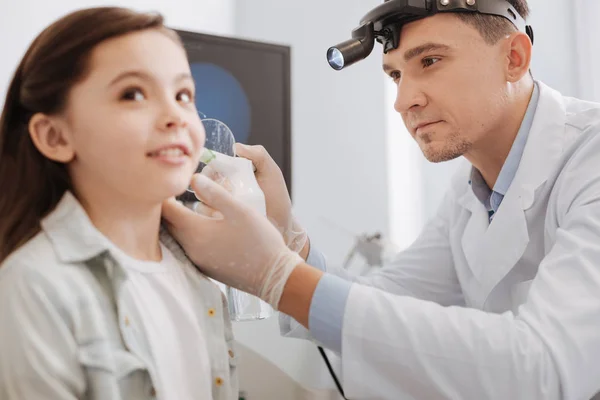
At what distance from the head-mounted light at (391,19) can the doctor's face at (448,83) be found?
0.02 m

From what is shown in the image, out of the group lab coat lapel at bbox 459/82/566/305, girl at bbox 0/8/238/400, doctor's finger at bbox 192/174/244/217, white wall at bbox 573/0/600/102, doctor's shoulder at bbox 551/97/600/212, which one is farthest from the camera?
white wall at bbox 573/0/600/102

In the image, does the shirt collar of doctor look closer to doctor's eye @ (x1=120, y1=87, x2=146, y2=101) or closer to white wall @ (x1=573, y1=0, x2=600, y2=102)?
doctor's eye @ (x1=120, y1=87, x2=146, y2=101)

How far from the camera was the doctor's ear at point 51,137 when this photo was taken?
2.50 ft

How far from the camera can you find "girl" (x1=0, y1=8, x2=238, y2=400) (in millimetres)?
673

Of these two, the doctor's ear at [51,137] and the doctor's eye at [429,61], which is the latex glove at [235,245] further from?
the doctor's eye at [429,61]

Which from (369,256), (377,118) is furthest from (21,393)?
(377,118)

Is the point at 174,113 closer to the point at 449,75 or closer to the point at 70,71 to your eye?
the point at 70,71

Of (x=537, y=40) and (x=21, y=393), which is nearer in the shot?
(x=21, y=393)

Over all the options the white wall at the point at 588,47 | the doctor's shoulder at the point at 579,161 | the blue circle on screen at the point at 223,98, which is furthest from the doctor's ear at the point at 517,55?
the white wall at the point at 588,47

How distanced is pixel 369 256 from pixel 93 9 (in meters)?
1.41

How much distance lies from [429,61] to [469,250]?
0.44 m

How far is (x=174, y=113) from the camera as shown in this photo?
2.54 feet

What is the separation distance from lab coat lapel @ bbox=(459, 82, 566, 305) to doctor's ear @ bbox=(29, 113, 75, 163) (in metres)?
0.85

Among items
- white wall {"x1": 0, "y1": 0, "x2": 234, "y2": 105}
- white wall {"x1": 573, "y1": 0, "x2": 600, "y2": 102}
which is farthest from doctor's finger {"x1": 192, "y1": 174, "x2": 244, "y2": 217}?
white wall {"x1": 573, "y1": 0, "x2": 600, "y2": 102}
